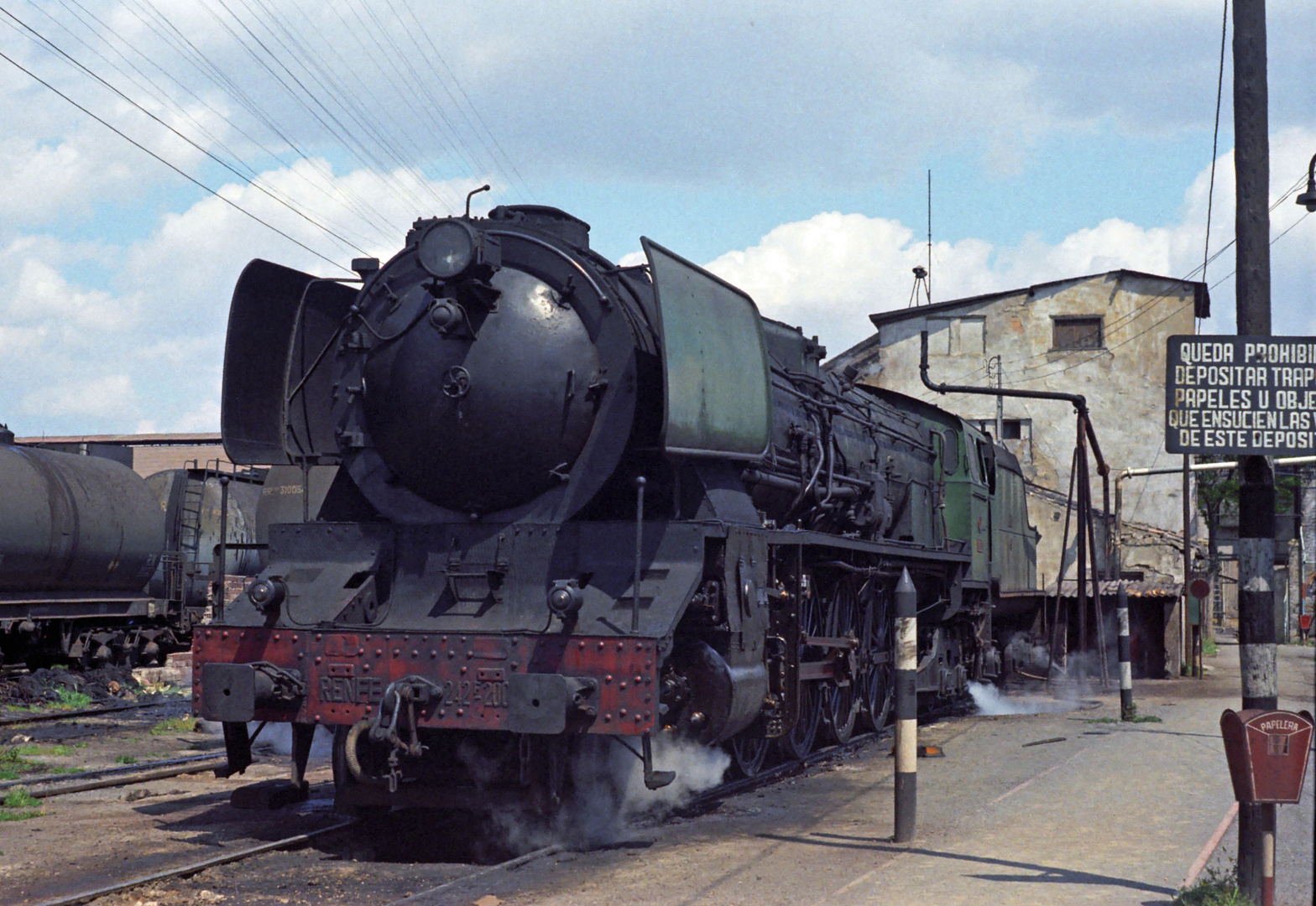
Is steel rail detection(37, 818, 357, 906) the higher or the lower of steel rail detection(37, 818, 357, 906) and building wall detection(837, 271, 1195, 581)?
the lower

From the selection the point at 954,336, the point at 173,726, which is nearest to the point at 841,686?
the point at 173,726

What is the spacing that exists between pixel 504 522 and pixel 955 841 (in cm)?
308

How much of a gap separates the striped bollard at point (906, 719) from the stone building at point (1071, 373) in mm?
22734

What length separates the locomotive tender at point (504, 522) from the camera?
662cm

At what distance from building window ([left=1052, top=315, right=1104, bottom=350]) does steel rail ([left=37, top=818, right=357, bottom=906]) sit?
25.7 meters

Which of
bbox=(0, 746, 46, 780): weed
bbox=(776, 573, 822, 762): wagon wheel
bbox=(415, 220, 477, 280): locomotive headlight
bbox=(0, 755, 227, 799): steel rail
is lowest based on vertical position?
bbox=(0, 746, 46, 780): weed

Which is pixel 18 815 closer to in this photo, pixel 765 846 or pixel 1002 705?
pixel 765 846

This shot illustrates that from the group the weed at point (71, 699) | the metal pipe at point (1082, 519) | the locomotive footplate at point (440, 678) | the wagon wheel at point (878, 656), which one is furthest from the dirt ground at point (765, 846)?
the metal pipe at point (1082, 519)

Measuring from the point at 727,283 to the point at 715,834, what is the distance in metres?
3.35

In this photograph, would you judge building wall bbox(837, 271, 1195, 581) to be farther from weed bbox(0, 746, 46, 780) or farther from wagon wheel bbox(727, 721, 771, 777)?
weed bbox(0, 746, 46, 780)

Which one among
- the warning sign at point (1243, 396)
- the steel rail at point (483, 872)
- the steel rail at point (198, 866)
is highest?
the warning sign at point (1243, 396)

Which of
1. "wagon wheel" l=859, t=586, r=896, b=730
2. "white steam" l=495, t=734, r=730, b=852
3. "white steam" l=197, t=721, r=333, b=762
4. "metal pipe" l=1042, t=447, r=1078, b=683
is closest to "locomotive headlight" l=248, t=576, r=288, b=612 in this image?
"white steam" l=495, t=734, r=730, b=852

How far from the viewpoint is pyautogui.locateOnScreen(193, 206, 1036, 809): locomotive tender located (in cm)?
662

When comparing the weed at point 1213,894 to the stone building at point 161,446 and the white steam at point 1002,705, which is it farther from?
the stone building at point 161,446
